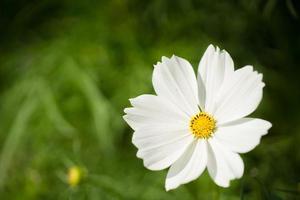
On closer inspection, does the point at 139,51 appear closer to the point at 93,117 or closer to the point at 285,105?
the point at 93,117

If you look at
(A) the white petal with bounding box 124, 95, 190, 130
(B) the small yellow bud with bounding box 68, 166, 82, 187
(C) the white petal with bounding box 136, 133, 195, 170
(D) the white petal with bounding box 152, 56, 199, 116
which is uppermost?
(B) the small yellow bud with bounding box 68, 166, 82, 187

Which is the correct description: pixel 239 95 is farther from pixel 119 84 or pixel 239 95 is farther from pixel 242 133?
pixel 119 84

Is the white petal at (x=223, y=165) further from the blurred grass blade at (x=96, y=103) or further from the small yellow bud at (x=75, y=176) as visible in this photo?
the blurred grass blade at (x=96, y=103)

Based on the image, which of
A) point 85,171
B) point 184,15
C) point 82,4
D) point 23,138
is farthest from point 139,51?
point 85,171

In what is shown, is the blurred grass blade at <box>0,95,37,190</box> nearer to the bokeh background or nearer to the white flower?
the bokeh background

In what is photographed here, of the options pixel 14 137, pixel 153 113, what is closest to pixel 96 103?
pixel 14 137

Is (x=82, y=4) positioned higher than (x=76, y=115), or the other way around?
(x=82, y=4)

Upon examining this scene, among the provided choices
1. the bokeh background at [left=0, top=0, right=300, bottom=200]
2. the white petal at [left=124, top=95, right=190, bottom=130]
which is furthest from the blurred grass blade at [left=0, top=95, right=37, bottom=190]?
the white petal at [left=124, top=95, right=190, bottom=130]
